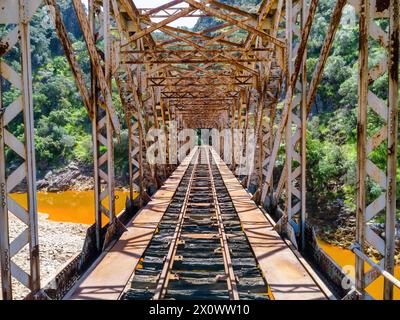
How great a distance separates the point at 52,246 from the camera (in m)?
17.0

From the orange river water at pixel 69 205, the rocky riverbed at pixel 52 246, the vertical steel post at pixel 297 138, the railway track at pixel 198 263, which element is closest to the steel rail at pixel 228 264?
the railway track at pixel 198 263

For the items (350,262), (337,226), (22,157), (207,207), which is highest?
(22,157)

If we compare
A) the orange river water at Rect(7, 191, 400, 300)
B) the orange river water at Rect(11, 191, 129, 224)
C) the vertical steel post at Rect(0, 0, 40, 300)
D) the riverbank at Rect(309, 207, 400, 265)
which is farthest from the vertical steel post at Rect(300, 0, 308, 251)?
the orange river water at Rect(11, 191, 129, 224)

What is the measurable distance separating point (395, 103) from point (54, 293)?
3936 mm

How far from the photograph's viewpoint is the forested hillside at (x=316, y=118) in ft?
82.8

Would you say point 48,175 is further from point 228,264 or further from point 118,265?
point 228,264

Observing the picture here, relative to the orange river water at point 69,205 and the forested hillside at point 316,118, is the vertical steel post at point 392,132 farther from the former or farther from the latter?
the orange river water at point 69,205

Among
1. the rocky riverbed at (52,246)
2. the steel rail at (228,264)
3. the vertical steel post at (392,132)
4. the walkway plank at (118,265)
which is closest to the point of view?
the vertical steel post at (392,132)

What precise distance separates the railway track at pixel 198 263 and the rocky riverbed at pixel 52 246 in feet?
16.4

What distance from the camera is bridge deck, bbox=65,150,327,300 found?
4.60 m

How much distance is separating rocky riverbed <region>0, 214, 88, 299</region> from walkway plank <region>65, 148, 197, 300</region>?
15.7 ft

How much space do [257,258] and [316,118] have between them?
31.9 metres

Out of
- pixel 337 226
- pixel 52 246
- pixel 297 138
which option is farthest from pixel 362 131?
pixel 337 226

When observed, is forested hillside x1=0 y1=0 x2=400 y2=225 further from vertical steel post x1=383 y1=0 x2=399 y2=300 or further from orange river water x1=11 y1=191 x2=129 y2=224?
vertical steel post x1=383 y1=0 x2=399 y2=300
